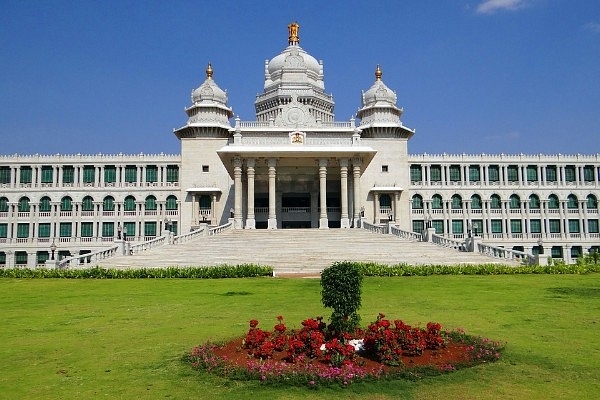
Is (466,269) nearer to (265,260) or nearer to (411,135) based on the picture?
(265,260)

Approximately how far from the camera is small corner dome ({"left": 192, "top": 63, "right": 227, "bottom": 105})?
62.0m

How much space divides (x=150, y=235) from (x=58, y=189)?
12.2 m

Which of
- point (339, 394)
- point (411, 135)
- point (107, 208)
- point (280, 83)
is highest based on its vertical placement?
point (280, 83)

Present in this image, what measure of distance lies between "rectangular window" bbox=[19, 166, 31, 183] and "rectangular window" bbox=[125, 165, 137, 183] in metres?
11.4

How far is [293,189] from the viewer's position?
54312 millimetres

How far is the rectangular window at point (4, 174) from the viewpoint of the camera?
2418 inches

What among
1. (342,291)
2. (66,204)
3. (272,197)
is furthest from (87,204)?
(342,291)

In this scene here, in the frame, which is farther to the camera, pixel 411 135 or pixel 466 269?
pixel 411 135

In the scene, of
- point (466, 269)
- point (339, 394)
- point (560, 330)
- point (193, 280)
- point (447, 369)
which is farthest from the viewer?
point (466, 269)

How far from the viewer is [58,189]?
2409 inches

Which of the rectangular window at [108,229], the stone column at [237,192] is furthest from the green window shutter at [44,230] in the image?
the stone column at [237,192]

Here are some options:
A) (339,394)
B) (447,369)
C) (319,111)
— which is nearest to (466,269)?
(447,369)

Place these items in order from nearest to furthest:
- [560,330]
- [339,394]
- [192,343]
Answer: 1. [339,394]
2. [192,343]
3. [560,330]

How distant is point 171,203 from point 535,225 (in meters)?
45.2
